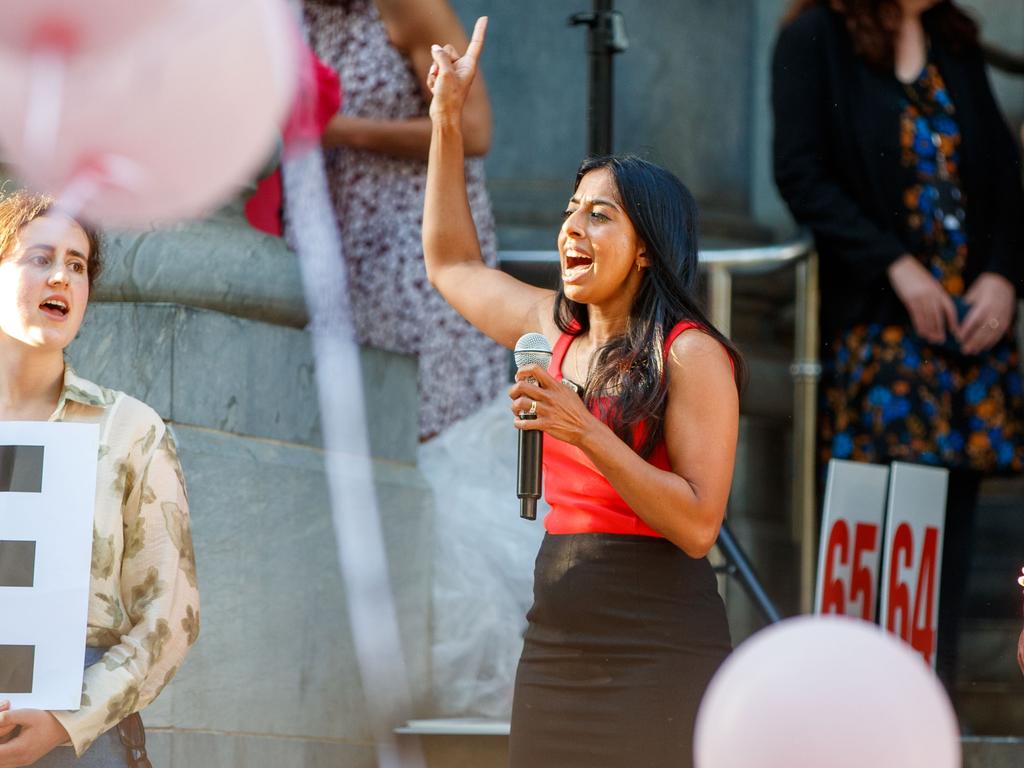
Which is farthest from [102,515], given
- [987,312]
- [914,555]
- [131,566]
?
[987,312]

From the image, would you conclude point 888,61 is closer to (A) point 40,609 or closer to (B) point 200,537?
(B) point 200,537

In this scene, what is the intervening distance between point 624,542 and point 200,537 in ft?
5.45

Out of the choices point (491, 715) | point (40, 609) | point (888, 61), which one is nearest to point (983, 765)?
point (491, 715)

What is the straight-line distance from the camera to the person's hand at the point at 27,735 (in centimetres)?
319

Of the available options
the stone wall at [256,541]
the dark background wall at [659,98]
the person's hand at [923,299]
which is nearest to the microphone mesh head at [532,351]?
the stone wall at [256,541]

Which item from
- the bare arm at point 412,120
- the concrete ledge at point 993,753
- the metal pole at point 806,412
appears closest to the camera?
the concrete ledge at point 993,753

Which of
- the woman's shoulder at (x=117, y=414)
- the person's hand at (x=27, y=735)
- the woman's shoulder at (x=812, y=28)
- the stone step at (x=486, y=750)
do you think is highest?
the woman's shoulder at (x=812, y=28)

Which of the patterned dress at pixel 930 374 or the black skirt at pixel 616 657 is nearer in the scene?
the black skirt at pixel 616 657

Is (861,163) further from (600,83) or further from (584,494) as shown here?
(584,494)

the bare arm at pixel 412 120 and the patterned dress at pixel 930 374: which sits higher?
the bare arm at pixel 412 120

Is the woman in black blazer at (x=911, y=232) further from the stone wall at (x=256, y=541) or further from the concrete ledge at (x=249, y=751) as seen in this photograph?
the concrete ledge at (x=249, y=751)

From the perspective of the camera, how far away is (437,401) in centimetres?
543

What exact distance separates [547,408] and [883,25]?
3.16m

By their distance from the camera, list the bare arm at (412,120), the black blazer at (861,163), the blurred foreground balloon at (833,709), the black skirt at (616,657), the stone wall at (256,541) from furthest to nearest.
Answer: the black blazer at (861,163) < the bare arm at (412,120) < the stone wall at (256,541) < the black skirt at (616,657) < the blurred foreground balloon at (833,709)
